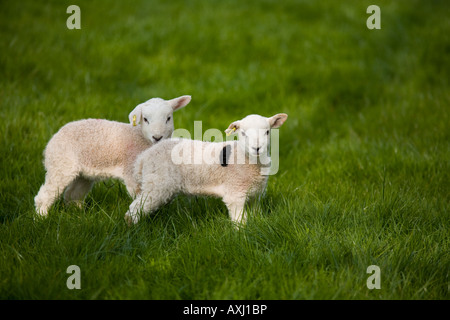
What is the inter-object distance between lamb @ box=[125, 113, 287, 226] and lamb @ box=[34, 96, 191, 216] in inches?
7.5

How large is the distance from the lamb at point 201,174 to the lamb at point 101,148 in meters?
0.19

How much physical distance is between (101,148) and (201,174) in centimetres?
85

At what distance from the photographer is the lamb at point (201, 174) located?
3625 millimetres

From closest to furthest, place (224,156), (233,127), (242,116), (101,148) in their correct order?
1. (233,127)
2. (224,156)
3. (101,148)
4. (242,116)

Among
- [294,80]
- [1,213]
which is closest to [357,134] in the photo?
[294,80]

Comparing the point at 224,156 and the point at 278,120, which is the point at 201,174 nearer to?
the point at 224,156

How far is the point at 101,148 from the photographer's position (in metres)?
3.86

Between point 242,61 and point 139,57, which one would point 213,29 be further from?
point 139,57

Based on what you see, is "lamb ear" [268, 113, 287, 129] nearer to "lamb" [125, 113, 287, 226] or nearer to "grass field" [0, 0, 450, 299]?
"lamb" [125, 113, 287, 226]

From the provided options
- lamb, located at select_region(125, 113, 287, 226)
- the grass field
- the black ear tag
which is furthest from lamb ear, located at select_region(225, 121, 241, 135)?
the grass field

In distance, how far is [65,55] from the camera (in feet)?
23.0

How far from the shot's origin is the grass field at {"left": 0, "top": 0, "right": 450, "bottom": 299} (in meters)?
3.06

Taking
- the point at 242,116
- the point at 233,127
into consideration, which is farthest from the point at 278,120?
the point at 242,116

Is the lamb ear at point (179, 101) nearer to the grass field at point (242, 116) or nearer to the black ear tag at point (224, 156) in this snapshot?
the black ear tag at point (224, 156)
